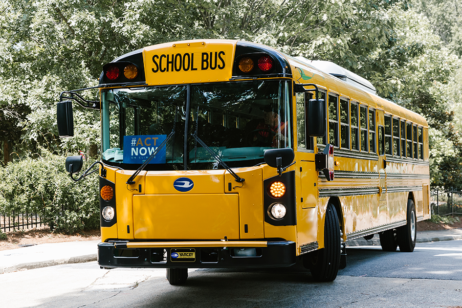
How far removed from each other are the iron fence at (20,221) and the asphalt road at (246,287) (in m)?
5.23

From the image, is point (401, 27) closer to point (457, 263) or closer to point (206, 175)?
point (457, 263)

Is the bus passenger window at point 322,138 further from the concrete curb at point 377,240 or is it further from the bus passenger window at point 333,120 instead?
the concrete curb at point 377,240

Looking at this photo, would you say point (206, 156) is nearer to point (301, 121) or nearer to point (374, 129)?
point (301, 121)

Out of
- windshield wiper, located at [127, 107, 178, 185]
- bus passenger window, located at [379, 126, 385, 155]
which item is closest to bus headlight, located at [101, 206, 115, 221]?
Result: windshield wiper, located at [127, 107, 178, 185]

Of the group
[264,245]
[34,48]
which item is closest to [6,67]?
[34,48]

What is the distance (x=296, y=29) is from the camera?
18.3 metres

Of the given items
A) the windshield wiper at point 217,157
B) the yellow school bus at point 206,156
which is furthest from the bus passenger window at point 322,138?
the windshield wiper at point 217,157

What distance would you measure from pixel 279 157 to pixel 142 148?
1635mm

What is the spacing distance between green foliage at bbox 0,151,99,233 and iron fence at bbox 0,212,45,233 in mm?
188

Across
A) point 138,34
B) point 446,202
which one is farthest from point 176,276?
point 446,202

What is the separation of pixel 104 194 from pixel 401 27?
A: 687 inches

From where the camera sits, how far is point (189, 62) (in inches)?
271

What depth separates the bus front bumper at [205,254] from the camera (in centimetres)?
636

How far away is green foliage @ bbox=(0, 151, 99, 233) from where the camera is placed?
16.1 m
